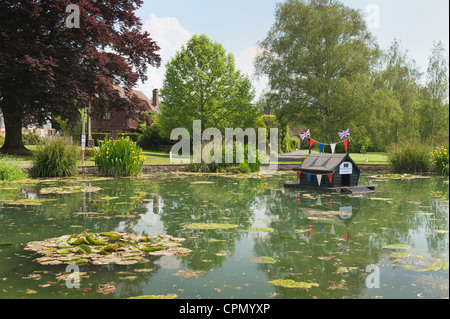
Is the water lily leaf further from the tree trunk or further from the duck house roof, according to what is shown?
the tree trunk

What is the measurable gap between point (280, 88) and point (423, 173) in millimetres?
13006

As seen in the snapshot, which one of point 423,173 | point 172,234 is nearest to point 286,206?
point 172,234

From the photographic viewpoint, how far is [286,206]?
753cm

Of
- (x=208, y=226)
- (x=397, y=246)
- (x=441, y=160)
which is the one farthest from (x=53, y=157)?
(x=441, y=160)

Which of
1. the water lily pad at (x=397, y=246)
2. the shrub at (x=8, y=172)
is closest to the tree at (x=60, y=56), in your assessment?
the shrub at (x=8, y=172)

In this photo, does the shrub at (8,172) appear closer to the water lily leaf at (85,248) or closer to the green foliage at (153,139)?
the water lily leaf at (85,248)

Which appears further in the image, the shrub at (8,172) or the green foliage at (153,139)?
the green foliage at (153,139)

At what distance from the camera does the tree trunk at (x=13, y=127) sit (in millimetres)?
18500

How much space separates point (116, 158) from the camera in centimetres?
1367

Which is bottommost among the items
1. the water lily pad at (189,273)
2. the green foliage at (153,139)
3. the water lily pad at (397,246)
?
the water lily pad at (189,273)

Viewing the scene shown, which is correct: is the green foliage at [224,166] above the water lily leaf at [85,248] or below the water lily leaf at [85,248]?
above

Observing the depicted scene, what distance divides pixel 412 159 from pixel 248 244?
49.2 feet

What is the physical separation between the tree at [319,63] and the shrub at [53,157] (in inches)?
664
